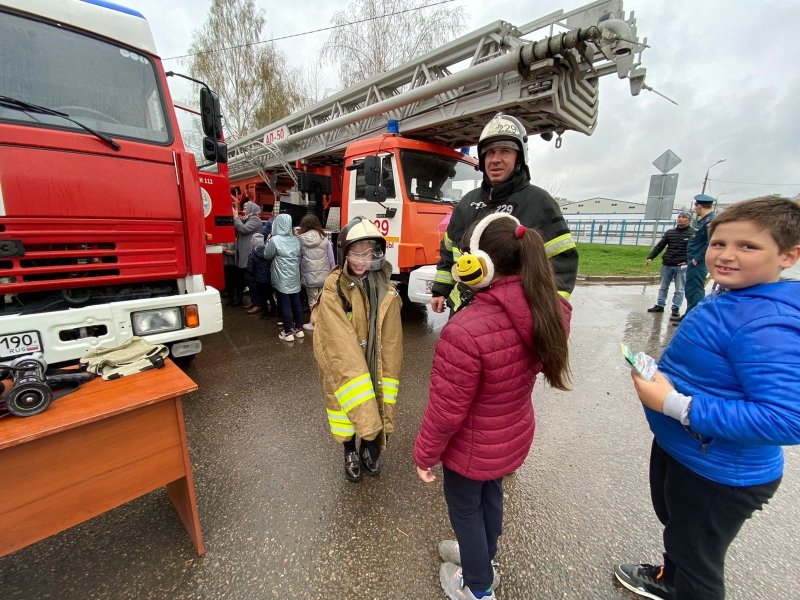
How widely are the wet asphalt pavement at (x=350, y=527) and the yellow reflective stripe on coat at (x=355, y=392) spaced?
73 cm

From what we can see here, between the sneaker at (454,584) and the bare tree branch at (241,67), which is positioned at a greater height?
the bare tree branch at (241,67)

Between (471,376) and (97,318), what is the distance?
2359 millimetres

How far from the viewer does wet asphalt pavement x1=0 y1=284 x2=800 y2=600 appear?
1626 millimetres

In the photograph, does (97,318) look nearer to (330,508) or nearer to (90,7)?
(330,508)

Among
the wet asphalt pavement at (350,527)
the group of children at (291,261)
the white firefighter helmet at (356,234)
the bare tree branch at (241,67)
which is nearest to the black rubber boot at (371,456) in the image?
the wet asphalt pavement at (350,527)

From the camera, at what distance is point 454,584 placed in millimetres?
1581

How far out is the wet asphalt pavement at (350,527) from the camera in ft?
5.33

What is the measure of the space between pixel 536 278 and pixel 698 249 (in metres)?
5.94

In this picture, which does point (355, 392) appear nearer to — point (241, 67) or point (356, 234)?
point (356, 234)

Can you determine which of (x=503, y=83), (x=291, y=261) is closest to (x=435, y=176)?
(x=503, y=83)

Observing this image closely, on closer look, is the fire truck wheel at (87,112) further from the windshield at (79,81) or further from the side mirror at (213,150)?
the side mirror at (213,150)

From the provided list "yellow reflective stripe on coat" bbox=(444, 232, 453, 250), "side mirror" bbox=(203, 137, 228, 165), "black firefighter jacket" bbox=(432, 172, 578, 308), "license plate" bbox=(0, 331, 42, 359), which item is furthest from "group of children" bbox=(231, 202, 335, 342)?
"black firefighter jacket" bbox=(432, 172, 578, 308)

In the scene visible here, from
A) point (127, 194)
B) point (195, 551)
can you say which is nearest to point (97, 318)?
point (127, 194)

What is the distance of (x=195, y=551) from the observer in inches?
69.4
